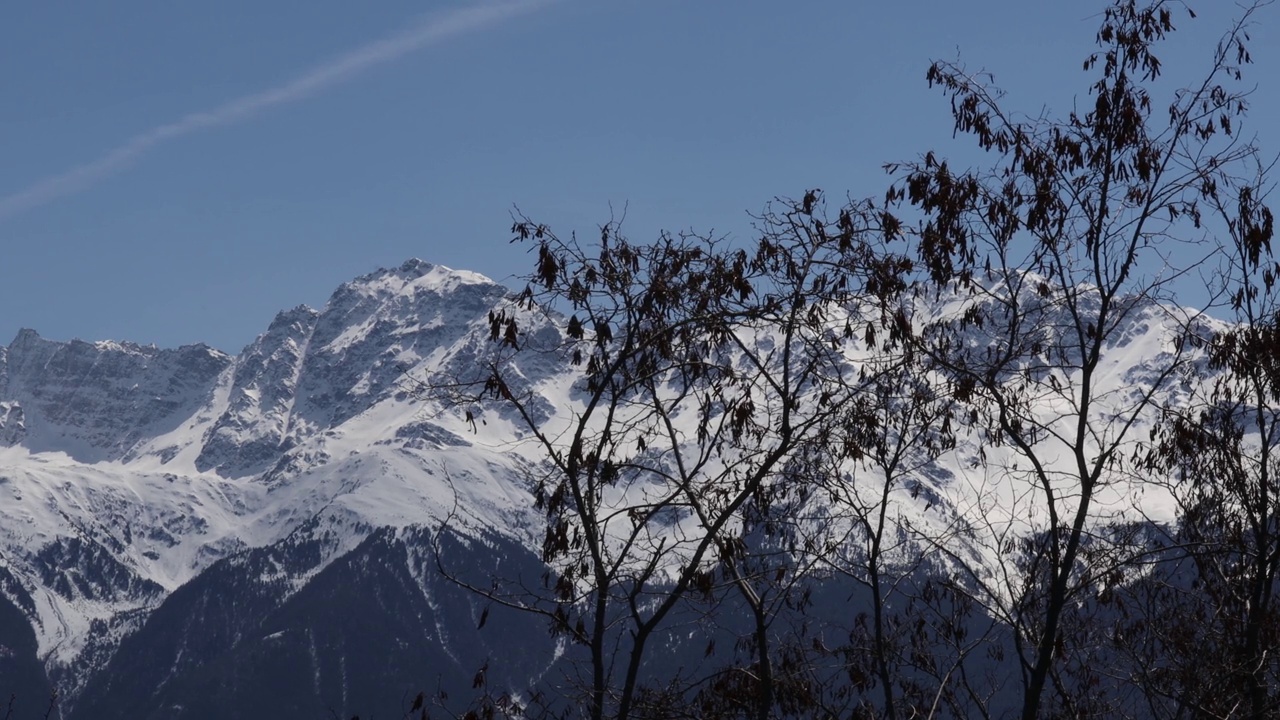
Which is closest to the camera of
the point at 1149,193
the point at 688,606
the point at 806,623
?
the point at 1149,193

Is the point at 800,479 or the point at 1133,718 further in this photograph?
the point at 1133,718

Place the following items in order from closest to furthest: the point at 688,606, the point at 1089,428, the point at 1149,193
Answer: the point at 1089,428
the point at 1149,193
the point at 688,606

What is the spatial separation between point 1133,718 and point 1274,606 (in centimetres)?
237

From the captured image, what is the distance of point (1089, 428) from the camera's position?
14898 millimetres

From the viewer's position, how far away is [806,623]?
77.5 ft

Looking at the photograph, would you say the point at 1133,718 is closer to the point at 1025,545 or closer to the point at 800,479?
the point at 1025,545

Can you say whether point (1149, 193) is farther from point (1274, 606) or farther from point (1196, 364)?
point (1274, 606)

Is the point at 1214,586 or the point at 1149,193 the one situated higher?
the point at 1149,193

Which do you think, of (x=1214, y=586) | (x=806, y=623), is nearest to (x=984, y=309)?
(x=1214, y=586)

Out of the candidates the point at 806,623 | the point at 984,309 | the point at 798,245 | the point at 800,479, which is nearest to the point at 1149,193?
the point at 984,309

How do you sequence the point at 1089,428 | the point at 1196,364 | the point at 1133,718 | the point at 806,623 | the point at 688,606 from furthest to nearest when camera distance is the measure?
the point at 806,623 → the point at 1133,718 → the point at 1196,364 → the point at 688,606 → the point at 1089,428

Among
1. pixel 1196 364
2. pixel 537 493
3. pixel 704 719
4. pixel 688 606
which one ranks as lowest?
pixel 704 719

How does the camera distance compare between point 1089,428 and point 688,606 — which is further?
point 688,606

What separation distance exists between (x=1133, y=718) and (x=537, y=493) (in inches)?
343
